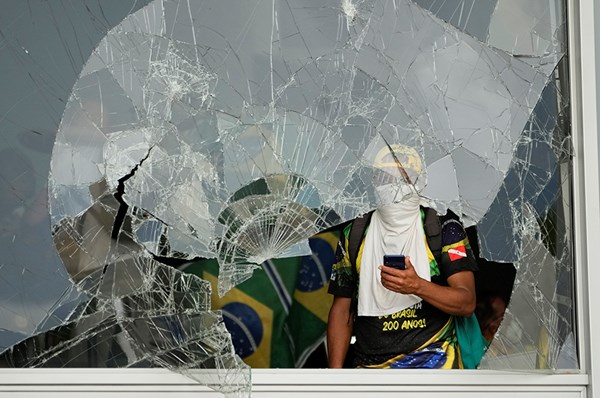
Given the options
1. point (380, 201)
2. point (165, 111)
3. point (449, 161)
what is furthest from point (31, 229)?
point (449, 161)

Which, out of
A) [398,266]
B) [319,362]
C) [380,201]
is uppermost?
[380,201]

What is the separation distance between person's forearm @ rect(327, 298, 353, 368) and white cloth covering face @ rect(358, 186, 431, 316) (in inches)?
4.2

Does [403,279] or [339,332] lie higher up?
[403,279]

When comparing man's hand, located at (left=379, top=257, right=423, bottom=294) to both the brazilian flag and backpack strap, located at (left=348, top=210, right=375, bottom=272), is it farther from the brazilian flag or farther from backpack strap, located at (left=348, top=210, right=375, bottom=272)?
the brazilian flag

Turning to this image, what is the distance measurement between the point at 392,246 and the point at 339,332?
0.31 m

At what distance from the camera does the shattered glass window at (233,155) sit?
2762 millimetres

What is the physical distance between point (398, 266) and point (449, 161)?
329mm

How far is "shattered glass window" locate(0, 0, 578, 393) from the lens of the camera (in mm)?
2762

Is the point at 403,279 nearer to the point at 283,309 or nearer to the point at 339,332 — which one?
the point at 339,332

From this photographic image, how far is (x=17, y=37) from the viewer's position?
9.20 ft

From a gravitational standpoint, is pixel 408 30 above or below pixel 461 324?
above

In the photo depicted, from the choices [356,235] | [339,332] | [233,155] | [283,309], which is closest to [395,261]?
[356,235]

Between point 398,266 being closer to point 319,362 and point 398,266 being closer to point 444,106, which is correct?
point 444,106

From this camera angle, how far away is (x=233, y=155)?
2.80 m
